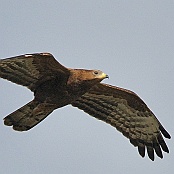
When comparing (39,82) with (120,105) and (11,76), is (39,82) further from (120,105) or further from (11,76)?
(120,105)

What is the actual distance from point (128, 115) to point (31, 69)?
10.9ft

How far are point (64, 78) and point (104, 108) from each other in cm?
231

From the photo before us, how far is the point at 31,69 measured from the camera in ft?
51.2

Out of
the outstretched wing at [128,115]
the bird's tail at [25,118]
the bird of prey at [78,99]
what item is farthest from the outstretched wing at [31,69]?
the outstretched wing at [128,115]

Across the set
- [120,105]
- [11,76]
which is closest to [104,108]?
[120,105]

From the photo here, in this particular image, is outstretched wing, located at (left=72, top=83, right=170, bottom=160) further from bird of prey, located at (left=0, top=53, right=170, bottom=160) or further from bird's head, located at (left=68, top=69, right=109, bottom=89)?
bird's head, located at (left=68, top=69, right=109, bottom=89)

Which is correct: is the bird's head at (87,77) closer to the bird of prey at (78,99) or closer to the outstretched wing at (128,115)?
the bird of prey at (78,99)

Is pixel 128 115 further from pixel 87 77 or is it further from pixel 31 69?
pixel 31 69

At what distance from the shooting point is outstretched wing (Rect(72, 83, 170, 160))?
17328 mm

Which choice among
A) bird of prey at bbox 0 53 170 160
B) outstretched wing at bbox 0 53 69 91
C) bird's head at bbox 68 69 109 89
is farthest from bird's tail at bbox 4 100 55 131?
bird's head at bbox 68 69 109 89

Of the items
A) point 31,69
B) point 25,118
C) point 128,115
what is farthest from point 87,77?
point 128,115

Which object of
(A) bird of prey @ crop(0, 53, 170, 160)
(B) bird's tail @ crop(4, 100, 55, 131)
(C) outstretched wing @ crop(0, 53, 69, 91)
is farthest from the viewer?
(B) bird's tail @ crop(4, 100, 55, 131)

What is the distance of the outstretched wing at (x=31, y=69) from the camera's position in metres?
15.0

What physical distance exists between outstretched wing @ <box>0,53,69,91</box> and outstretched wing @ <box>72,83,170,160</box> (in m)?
1.64
